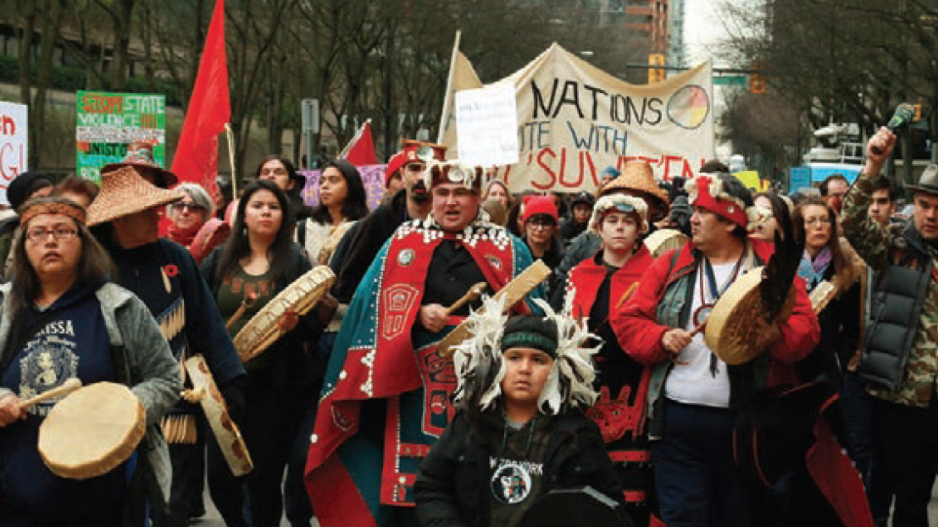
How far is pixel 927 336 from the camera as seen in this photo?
296 inches

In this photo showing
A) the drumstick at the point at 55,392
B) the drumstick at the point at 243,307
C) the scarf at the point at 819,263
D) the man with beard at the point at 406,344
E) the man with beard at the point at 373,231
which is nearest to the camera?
the drumstick at the point at 55,392

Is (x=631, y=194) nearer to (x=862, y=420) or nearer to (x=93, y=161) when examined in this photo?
(x=862, y=420)

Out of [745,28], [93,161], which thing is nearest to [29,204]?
[93,161]

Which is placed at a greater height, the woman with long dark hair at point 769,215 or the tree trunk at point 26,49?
the tree trunk at point 26,49

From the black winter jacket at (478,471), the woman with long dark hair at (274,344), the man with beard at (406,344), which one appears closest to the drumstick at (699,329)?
the man with beard at (406,344)

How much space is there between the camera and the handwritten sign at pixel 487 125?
42.0ft

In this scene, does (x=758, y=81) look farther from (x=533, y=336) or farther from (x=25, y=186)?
(x=533, y=336)

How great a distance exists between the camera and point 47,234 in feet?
17.1

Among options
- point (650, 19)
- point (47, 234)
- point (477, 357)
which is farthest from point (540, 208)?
point (650, 19)

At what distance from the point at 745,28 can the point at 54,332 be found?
1848 inches

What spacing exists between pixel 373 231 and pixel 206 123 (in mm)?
4852

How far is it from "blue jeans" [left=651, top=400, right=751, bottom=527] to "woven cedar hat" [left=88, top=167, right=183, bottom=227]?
7.54 feet

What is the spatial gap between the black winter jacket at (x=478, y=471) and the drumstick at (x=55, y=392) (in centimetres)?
120

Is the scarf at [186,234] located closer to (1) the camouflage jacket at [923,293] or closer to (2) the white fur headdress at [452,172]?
(2) the white fur headdress at [452,172]
